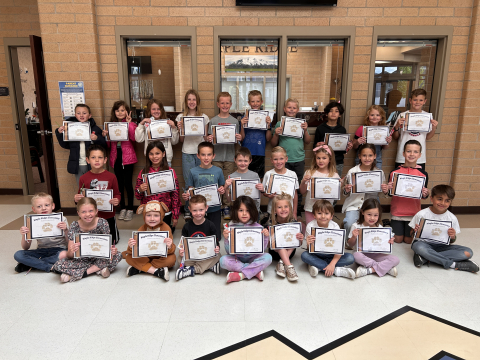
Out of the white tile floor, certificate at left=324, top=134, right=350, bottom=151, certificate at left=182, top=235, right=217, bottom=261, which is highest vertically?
certificate at left=324, top=134, right=350, bottom=151

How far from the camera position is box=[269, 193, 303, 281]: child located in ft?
9.22

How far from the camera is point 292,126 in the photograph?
382cm

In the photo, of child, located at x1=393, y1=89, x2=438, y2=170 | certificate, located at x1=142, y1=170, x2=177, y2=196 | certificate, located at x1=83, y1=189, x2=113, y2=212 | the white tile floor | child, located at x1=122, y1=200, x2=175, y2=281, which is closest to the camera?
the white tile floor

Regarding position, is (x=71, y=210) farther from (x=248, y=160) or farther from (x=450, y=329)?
(x=450, y=329)

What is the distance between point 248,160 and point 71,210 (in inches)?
101

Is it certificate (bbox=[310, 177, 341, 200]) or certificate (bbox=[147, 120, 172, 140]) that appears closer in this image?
certificate (bbox=[310, 177, 341, 200])

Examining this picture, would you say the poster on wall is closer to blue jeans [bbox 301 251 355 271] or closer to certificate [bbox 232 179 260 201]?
certificate [bbox 232 179 260 201]

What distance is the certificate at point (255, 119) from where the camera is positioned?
382cm

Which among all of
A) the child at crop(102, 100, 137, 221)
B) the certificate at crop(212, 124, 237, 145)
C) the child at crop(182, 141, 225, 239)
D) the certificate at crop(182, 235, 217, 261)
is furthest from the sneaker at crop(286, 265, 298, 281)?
the child at crop(102, 100, 137, 221)


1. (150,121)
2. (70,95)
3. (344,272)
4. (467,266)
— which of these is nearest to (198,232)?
(344,272)

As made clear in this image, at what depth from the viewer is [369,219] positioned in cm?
295

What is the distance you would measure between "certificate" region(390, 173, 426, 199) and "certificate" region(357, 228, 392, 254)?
69 cm

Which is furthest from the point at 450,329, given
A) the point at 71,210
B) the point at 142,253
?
the point at 71,210

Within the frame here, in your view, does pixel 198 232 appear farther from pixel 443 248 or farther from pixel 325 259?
pixel 443 248
